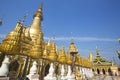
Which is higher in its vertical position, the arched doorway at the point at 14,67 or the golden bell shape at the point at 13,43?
the golden bell shape at the point at 13,43

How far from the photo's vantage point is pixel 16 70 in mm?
14188

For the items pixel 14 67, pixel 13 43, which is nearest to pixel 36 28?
pixel 13 43

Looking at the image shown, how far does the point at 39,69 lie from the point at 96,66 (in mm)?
33642

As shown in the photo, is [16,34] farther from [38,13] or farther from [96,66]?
[96,66]

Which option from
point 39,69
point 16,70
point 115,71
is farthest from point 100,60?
point 16,70

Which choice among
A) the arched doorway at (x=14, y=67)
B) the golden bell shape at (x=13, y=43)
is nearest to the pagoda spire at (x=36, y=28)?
the golden bell shape at (x=13, y=43)

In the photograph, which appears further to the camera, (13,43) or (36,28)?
(36,28)

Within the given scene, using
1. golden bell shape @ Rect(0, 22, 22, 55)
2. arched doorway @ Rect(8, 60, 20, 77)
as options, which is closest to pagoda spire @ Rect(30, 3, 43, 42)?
golden bell shape @ Rect(0, 22, 22, 55)

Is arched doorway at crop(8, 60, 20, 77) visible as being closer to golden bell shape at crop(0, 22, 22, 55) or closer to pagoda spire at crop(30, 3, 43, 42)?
golden bell shape at crop(0, 22, 22, 55)

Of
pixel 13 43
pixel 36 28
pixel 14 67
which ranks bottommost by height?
pixel 14 67

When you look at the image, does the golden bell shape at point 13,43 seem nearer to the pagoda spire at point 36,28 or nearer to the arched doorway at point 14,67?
Result: the arched doorway at point 14,67

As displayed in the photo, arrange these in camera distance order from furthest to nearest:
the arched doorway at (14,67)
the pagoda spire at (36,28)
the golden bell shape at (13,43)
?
the pagoda spire at (36,28)
the golden bell shape at (13,43)
the arched doorway at (14,67)

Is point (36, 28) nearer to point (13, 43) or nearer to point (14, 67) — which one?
point (13, 43)

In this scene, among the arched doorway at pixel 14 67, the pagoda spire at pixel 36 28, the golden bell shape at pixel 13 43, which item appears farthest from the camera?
the pagoda spire at pixel 36 28
